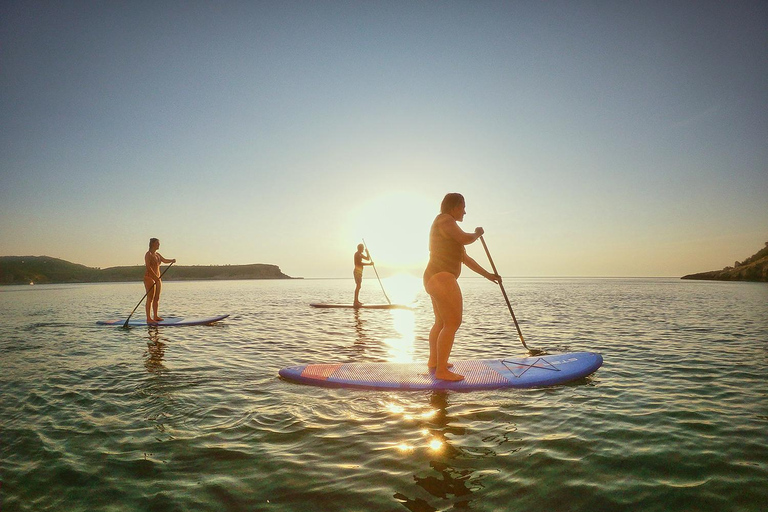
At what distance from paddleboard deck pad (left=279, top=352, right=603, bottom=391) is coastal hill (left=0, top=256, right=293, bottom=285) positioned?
466ft

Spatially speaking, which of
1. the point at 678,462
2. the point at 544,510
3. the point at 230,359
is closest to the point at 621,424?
the point at 678,462

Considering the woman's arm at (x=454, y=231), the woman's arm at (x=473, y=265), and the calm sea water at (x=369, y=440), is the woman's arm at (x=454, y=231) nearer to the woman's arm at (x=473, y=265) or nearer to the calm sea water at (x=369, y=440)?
the woman's arm at (x=473, y=265)

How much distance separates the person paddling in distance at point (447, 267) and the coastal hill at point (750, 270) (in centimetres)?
9201

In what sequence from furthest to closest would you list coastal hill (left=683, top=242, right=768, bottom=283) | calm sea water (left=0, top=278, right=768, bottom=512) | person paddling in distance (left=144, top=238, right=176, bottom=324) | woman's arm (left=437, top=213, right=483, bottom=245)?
coastal hill (left=683, top=242, right=768, bottom=283), person paddling in distance (left=144, top=238, right=176, bottom=324), woman's arm (left=437, top=213, right=483, bottom=245), calm sea water (left=0, top=278, right=768, bottom=512)

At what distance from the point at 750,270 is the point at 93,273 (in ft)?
580

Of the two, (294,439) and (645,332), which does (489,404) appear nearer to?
(294,439)

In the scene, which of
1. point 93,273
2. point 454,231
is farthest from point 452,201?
point 93,273

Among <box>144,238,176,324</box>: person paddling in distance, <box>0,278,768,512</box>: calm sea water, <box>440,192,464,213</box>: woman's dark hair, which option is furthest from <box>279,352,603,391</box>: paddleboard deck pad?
<box>144,238,176,324</box>: person paddling in distance

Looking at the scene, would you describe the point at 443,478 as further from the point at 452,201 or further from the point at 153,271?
the point at 153,271

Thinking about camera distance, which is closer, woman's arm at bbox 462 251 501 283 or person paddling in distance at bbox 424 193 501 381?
person paddling in distance at bbox 424 193 501 381

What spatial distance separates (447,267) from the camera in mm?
6602

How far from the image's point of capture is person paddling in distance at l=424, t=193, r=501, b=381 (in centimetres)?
652

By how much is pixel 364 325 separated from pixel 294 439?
11750mm

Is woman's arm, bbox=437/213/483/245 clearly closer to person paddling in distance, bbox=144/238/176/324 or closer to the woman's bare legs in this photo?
the woman's bare legs
